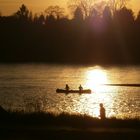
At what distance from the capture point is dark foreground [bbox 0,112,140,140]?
13.4 meters

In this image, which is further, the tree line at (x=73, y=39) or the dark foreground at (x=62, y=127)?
the tree line at (x=73, y=39)

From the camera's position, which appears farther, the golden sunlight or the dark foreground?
the golden sunlight

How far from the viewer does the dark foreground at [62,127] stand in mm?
13437

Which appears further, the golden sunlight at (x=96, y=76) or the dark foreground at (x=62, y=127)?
the golden sunlight at (x=96, y=76)

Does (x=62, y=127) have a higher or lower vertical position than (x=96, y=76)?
higher

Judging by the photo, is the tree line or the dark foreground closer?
the dark foreground

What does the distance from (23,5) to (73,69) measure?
2461 inches

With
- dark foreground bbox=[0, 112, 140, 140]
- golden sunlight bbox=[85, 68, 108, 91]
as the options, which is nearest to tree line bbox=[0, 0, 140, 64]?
golden sunlight bbox=[85, 68, 108, 91]

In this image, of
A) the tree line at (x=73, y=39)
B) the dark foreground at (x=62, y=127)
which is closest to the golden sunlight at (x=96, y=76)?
the tree line at (x=73, y=39)

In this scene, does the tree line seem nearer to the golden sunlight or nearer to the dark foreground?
the golden sunlight

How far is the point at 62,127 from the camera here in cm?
1490

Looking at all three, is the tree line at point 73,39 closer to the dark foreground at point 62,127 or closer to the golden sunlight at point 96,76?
the golden sunlight at point 96,76

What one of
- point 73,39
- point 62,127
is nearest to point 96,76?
point 73,39

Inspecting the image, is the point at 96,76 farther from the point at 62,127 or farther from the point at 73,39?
the point at 62,127
